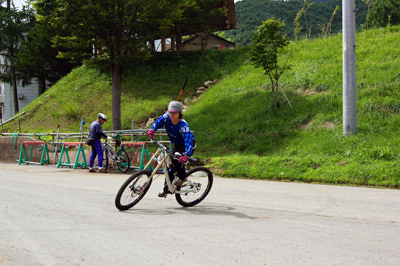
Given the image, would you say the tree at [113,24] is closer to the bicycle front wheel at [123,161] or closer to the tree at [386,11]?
the bicycle front wheel at [123,161]

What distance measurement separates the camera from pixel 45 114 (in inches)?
1074

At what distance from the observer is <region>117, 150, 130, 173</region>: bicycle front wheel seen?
46.5 feet

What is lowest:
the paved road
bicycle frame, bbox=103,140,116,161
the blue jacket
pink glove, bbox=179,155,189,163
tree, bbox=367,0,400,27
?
the paved road

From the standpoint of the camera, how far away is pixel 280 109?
16.7 metres

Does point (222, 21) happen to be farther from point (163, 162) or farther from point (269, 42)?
point (163, 162)

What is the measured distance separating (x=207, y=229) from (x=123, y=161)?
31.3ft

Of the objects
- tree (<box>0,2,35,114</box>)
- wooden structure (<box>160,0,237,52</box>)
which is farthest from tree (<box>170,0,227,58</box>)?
tree (<box>0,2,35,114</box>)

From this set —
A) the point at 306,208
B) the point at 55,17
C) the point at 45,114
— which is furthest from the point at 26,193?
the point at 45,114

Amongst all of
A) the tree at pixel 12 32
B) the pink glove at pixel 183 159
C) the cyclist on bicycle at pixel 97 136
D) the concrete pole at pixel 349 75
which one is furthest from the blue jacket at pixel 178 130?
the tree at pixel 12 32

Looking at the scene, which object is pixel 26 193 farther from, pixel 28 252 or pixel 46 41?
pixel 46 41

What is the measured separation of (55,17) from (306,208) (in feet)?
51.8

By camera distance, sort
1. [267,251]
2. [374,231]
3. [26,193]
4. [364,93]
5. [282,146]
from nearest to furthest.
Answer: [267,251]
[374,231]
[26,193]
[282,146]
[364,93]

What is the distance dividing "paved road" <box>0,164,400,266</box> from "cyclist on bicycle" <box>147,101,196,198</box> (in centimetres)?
71

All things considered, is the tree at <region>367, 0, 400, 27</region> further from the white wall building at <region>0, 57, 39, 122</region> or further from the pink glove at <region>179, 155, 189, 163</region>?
the pink glove at <region>179, 155, 189, 163</region>
